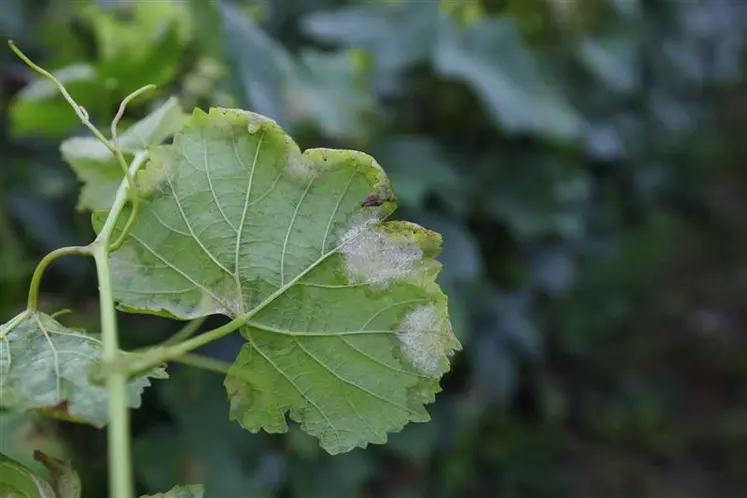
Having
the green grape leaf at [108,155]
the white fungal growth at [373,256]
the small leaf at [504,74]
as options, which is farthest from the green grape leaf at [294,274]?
the small leaf at [504,74]

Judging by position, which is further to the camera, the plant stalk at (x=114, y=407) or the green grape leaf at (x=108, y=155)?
the green grape leaf at (x=108, y=155)

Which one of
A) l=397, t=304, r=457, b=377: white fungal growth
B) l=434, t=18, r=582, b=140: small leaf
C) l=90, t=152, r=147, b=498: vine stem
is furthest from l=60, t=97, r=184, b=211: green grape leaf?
l=434, t=18, r=582, b=140: small leaf

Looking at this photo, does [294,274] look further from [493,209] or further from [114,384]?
[493,209]

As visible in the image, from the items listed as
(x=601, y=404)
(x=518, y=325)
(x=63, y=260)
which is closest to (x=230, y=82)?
(x=63, y=260)

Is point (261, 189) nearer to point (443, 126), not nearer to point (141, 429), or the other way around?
point (141, 429)

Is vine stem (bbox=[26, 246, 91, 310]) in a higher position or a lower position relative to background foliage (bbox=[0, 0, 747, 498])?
higher

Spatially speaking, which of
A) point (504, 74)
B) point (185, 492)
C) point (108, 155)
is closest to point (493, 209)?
point (504, 74)

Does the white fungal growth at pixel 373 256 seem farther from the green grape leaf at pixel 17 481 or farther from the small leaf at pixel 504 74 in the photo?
the small leaf at pixel 504 74

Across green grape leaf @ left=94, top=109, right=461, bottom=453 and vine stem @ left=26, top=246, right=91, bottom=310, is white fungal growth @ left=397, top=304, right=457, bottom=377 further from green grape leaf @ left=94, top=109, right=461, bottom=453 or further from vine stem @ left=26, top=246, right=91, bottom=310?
vine stem @ left=26, top=246, right=91, bottom=310
